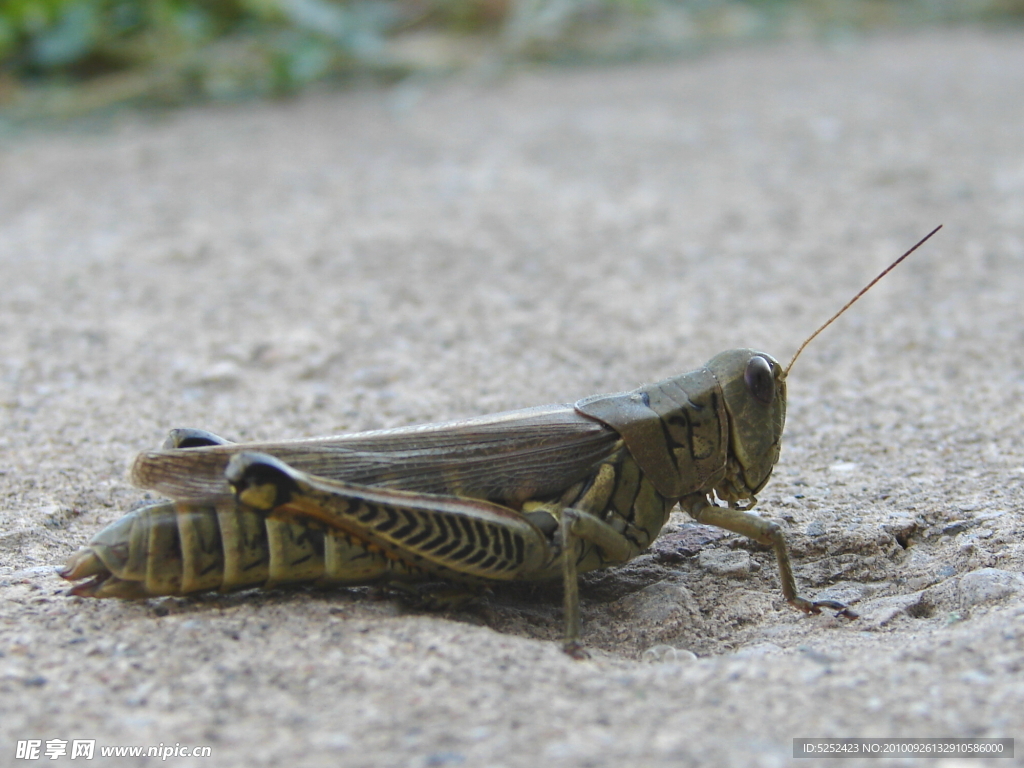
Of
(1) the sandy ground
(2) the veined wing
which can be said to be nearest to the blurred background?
(1) the sandy ground

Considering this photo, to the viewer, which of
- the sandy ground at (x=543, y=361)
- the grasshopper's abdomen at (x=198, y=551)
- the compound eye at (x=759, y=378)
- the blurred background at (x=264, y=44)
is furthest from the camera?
the blurred background at (x=264, y=44)

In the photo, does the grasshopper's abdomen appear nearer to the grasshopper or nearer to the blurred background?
the grasshopper

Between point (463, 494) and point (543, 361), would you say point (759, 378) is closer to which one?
point (463, 494)

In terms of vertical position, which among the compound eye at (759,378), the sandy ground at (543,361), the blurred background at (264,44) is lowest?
the sandy ground at (543,361)

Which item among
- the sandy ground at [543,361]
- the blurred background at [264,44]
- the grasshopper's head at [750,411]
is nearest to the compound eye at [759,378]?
the grasshopper's head at [750,411]

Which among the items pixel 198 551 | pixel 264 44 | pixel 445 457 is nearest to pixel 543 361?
pixel 445 457

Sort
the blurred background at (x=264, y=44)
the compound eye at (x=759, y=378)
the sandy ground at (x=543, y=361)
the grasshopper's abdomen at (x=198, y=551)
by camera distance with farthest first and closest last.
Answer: the blurred background at (x=264, y=44) → the compound eye at (x=759, y=378) → the grasshopper's abdomen at (x=198, y=551) → the sandy ground at (x=543, y=361)

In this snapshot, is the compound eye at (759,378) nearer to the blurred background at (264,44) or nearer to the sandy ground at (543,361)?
the sandy ground at (543,361)
